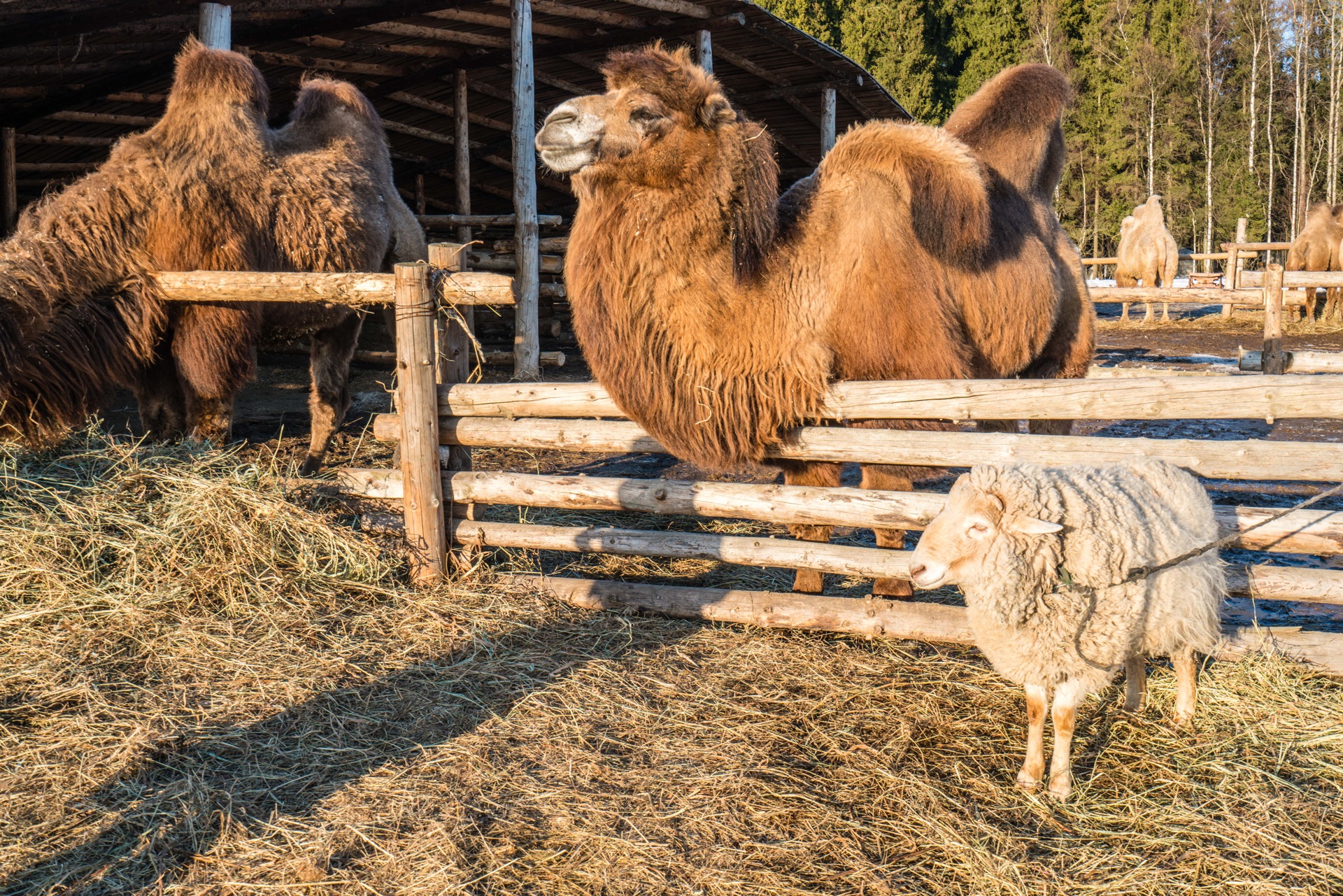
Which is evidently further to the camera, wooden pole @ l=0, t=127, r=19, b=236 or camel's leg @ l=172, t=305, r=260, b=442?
wooden pole @ l=0, t=127, r=19, b=236

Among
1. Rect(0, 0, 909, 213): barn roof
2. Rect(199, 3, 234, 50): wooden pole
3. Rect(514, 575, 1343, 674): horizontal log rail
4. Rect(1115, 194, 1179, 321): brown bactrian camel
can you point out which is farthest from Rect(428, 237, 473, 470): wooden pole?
Rect(1115, 194, 1179, 321): brown bactrian camel

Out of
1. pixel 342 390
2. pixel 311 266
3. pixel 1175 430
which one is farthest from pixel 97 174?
pixel 1175 430

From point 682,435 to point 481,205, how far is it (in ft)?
49.1

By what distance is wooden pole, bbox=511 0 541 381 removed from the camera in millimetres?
9977

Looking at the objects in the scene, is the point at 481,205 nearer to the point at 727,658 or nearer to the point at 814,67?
the point at 814,67

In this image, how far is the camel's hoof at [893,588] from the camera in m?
4.57

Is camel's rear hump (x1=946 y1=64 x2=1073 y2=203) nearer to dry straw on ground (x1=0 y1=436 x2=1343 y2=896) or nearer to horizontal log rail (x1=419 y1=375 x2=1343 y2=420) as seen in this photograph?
horizontal log rail (x1=419 y1=375 x2=1343 y2=420)

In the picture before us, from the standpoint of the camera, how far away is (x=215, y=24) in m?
7.61

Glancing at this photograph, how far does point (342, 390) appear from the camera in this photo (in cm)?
774

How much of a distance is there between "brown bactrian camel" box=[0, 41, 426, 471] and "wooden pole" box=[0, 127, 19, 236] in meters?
5.35

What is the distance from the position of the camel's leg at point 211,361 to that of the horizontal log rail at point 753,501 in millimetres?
1418

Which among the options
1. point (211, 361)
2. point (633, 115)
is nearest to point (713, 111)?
point (633, 115)

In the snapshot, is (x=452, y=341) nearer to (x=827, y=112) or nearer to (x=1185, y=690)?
(x=1185, y=690)

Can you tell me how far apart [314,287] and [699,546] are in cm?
239
